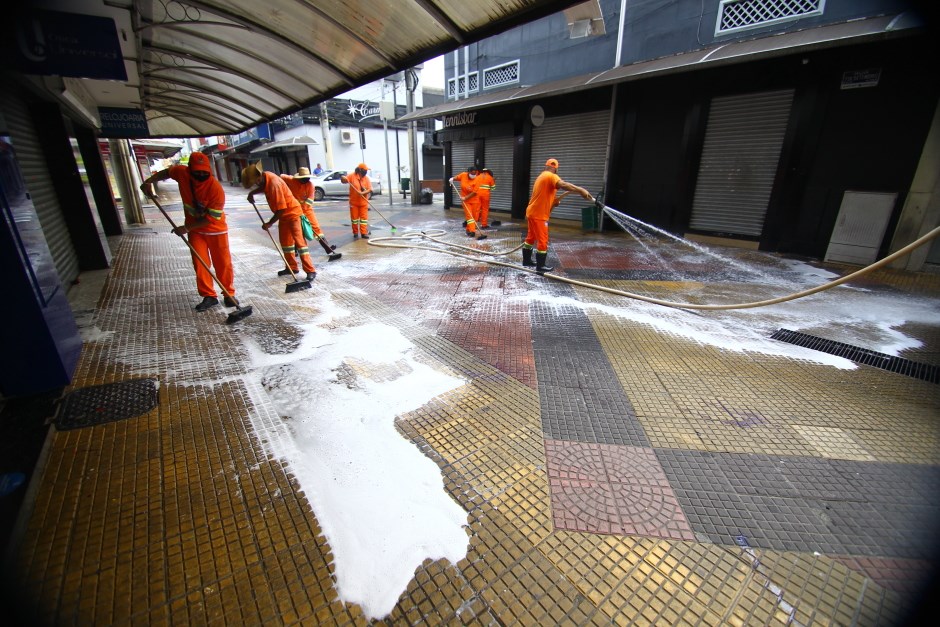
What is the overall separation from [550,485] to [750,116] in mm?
9646

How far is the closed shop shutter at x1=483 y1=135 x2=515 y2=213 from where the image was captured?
13.9 m

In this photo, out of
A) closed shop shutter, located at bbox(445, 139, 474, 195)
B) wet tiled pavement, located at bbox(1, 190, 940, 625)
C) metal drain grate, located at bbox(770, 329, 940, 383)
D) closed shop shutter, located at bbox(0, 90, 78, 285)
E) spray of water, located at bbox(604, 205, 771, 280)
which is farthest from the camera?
closed shop shutter, located at bbox(445, 139, 474, 195)

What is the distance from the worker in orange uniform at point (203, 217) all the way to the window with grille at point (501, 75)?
1123cm

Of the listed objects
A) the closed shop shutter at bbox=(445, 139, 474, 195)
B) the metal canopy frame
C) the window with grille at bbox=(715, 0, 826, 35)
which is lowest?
the closed shop shutter at bbox=(445, 139, 474, 195)

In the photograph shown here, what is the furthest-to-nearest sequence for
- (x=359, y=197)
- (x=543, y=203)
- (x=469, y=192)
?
(x=469, y=192), (x=359, y=197), (x=543, y=203)

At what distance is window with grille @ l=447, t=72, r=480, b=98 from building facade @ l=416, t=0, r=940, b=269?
1.97m

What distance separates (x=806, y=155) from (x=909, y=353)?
556 centimetres

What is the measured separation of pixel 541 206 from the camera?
6.27m

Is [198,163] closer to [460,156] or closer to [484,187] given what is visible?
[484,187]

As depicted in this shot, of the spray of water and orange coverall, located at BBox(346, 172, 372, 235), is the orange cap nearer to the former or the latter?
orange coverall, located at BBox(346, 172, 372, 235)

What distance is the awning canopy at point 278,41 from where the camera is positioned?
11.6ft

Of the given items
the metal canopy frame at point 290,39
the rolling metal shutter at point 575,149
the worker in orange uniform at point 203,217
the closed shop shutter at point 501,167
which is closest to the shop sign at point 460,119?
the closed shop shutter at point 501,167

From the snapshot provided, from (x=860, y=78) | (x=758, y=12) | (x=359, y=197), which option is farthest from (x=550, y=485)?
(x=758, y=12)

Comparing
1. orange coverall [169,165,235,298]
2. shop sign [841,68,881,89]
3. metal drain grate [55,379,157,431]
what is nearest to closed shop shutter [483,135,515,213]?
shop sign [841,68,881,89]
